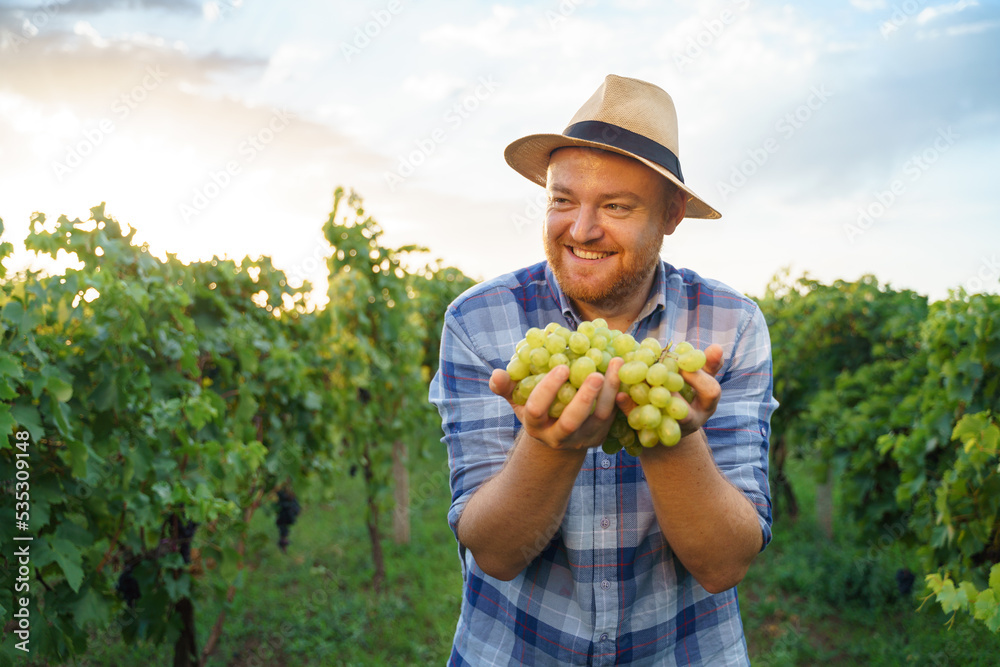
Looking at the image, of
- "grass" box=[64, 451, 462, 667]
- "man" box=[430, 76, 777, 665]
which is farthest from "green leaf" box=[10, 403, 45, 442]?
"grass" box=[64, 451, 462, 667]

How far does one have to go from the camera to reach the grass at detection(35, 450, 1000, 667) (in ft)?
15.4

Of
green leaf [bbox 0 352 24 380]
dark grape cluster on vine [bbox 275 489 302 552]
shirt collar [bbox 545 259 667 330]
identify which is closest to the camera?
shirt collar [bbox 545 259 667 330]

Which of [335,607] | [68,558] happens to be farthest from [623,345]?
[335,607]

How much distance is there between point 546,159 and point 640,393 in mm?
1199

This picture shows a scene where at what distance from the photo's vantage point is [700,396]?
1340mm

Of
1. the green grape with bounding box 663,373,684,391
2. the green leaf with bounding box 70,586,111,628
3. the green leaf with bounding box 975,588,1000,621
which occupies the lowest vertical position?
the green leaf with bounding box 70,586,111,628

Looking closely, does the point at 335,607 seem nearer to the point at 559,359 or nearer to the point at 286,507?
the point at 286,507

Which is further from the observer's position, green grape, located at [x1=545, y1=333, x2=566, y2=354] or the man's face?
the man's face

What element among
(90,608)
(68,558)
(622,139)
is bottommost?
(90,608)

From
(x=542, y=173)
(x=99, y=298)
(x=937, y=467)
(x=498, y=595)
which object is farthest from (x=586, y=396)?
(x=937, y=467)

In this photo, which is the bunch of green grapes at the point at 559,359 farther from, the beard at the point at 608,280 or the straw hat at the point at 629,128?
the straw hat at the point at 629,128

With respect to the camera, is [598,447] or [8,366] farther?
[8,366]

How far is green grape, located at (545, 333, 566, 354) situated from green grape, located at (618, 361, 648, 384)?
0.13 meters

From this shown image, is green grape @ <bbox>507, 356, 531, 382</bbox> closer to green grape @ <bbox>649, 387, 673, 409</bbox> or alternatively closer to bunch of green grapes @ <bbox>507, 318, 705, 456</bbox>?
bunch of green grapes @ <bbox>507, 318, 705, 456</bbox>
